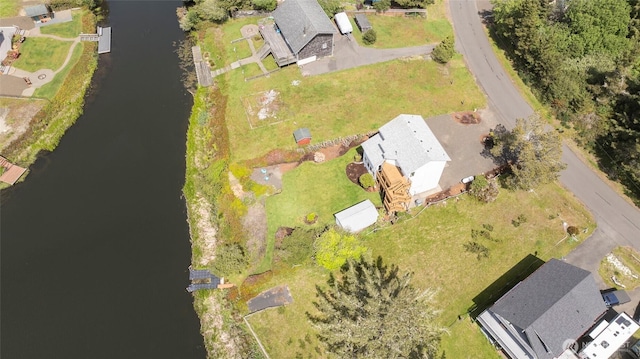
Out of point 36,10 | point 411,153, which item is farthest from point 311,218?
point 36,10

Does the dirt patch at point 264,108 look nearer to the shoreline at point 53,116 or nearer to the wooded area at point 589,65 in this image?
Result: the shoreline at point 53,116

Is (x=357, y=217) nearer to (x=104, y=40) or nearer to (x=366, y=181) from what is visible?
(x=366, y=181)

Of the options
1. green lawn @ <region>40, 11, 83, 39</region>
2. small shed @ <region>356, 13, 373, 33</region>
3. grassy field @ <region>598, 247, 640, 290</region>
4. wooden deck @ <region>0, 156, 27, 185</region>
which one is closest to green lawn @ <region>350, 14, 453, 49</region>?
small shed @ <region>356, 13, 373, 33</region>

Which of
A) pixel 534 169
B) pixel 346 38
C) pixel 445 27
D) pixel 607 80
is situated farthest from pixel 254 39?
pixel 607 80

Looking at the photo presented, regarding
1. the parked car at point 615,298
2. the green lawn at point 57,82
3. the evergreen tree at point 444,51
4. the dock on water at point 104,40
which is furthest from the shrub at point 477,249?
the dock on water at point 104,40

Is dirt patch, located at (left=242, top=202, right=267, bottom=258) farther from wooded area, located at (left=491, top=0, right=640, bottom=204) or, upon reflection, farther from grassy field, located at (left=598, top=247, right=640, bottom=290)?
wooded area, located at (left=491, top=0, right=640, bottom=204)

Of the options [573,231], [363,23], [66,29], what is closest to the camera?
[573,231]
